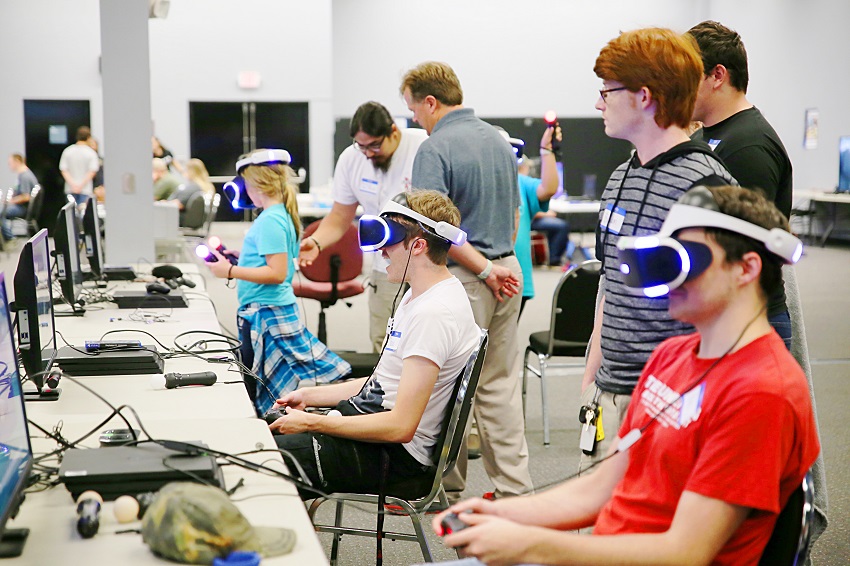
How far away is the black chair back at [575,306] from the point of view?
422 cm

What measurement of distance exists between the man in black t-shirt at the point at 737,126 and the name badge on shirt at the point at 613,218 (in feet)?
1.37

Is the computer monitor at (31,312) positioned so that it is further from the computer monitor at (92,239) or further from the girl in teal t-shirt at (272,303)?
the computer monitor at (92,239)

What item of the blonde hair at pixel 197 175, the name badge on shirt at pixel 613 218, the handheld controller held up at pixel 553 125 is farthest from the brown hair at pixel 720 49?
the blonde hair at pixel 197 175

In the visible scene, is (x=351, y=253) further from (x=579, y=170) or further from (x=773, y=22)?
(x=773, y=22)

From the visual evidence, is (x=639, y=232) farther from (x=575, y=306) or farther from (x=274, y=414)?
(x=575, y=306)

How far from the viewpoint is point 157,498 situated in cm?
140

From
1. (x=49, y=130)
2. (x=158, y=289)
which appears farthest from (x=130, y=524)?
(x=49, y=130)

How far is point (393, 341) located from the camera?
97.5 inches

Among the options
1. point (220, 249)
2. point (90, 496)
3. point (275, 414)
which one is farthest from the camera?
point (220, 249)

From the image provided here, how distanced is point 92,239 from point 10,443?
304 centimetres

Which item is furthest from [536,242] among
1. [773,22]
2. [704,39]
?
[704,39]

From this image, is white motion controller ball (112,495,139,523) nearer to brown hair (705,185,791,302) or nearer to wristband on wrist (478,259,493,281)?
brown hair (705,185,791,302)

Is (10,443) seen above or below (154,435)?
above

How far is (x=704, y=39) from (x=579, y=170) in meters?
11.7
